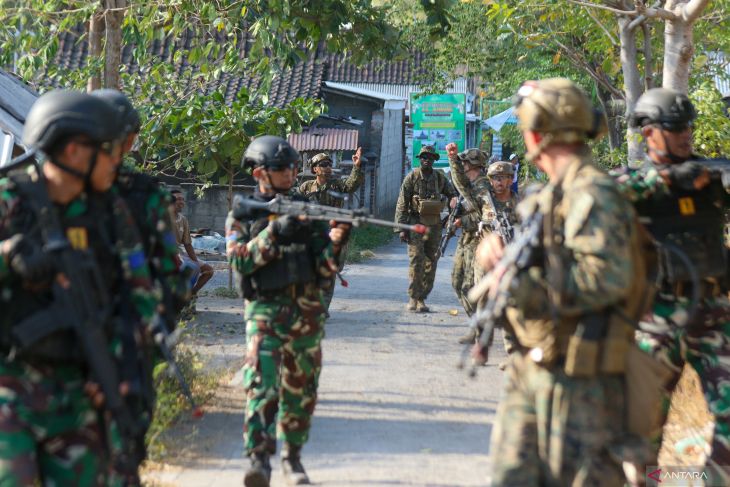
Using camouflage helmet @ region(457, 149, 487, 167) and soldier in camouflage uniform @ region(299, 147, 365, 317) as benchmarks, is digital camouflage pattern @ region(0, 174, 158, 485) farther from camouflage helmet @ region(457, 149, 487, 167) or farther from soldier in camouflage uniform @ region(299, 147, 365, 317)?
soldier in camouflage uniform @ region(299, 147, 365, 317)

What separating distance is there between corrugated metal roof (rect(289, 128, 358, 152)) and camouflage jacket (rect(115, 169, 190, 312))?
20632 mm

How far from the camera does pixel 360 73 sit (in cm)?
3912

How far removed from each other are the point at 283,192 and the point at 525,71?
64.7 ft

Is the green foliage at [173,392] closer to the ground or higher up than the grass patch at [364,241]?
higher up

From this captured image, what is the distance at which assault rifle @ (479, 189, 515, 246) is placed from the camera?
9664mm

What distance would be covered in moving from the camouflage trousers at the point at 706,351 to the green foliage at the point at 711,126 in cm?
485

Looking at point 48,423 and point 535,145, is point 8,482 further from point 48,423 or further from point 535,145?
point 535,145

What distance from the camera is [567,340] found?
12.2ft

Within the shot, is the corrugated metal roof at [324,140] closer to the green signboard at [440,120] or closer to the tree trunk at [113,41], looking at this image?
the green signboard at [440,120]

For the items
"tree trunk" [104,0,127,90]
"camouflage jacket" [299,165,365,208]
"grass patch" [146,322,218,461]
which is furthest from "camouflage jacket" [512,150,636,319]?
"camouflage jacket" [299,165,365,208]

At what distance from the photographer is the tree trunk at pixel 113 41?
957 cm

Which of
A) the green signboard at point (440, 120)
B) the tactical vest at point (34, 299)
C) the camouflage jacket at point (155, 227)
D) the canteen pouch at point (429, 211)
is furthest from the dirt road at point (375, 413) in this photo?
the green signboard at point (440, 120)

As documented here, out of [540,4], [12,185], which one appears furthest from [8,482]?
[540,4]

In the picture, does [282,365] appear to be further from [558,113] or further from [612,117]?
[612,117]
